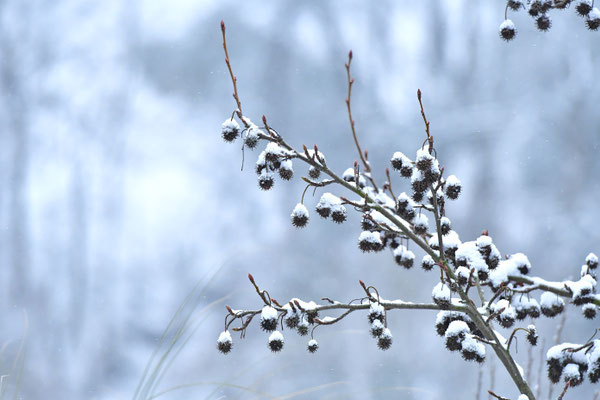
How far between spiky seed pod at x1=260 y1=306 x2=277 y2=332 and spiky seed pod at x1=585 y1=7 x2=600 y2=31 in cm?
63

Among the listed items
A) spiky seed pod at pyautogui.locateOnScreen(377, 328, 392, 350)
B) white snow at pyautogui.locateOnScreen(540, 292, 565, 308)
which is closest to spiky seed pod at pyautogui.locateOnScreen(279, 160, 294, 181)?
spiky seed pod at pyautogui.locateOnScreen(377, 328, 392, 350)

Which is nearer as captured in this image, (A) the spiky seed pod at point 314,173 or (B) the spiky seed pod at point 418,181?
(B) the spiky seed pod at point 418,181

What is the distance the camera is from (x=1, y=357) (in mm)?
1273

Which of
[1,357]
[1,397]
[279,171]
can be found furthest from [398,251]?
[1,357]

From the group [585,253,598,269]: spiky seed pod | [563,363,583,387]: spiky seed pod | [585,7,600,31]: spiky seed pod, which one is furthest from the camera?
[585,7,600,31]: spiky seed pod

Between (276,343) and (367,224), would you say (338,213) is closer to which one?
(367,224)

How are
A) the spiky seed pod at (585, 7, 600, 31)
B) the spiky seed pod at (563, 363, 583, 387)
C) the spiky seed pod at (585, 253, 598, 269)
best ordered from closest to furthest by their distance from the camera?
the spiky seed pod at (563, 363, 583, 387)
the spiky seed pod at (585, 253, 598, 269)
the spiky seed pod at (585, 7, 600, 31)

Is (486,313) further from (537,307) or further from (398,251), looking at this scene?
(398,251)

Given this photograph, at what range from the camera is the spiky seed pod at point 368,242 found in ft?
2.65

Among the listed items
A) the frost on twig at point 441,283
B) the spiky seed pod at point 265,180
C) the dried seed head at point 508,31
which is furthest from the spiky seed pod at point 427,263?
the dried seed head at point 508,31

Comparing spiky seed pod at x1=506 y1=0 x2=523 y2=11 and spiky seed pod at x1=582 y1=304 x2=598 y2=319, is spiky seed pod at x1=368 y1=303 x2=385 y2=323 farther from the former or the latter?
spiky seed pod at x1=506 y1=0 x2=523 y2=11

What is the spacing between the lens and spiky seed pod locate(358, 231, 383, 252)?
808 mm

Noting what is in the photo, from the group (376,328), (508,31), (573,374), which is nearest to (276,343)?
(376,328)

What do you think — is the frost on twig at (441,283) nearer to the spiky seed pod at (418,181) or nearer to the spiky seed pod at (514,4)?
the spiky seed pod at (418,181)
